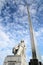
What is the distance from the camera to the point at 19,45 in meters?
19.1

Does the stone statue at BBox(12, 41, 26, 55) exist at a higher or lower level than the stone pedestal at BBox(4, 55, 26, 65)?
higher

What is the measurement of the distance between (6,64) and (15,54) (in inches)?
63.4

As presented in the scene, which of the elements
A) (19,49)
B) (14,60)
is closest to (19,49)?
(19,49)

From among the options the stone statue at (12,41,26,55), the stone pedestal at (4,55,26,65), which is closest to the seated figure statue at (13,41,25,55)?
the stone statue at (12,41,26,55)

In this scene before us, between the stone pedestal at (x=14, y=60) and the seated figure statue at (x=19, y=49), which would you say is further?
the seated figure statue at (x=19, y=49)

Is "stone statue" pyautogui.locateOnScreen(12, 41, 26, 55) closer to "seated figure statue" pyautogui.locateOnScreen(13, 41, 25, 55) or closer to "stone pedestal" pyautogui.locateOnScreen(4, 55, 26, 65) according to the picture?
"seated figure statue" pyautogui.locateOnScreen(13, 41, 25, 55)

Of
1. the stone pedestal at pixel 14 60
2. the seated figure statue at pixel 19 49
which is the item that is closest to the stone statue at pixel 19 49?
the seated figure statue at pixel 19 49

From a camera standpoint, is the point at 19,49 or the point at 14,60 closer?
the point at 14,60

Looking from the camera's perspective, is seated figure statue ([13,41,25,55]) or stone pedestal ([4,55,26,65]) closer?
stone pedestal ([4,55,26,65])

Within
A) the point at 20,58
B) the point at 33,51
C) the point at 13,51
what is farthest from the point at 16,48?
the point at 33,51

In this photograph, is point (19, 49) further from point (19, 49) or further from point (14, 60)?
point (14, 60)

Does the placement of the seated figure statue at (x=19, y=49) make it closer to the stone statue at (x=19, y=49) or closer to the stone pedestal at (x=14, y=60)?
the stone statue at (x=19, y=49)

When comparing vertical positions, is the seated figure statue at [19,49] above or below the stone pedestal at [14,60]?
above

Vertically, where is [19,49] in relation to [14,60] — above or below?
above
